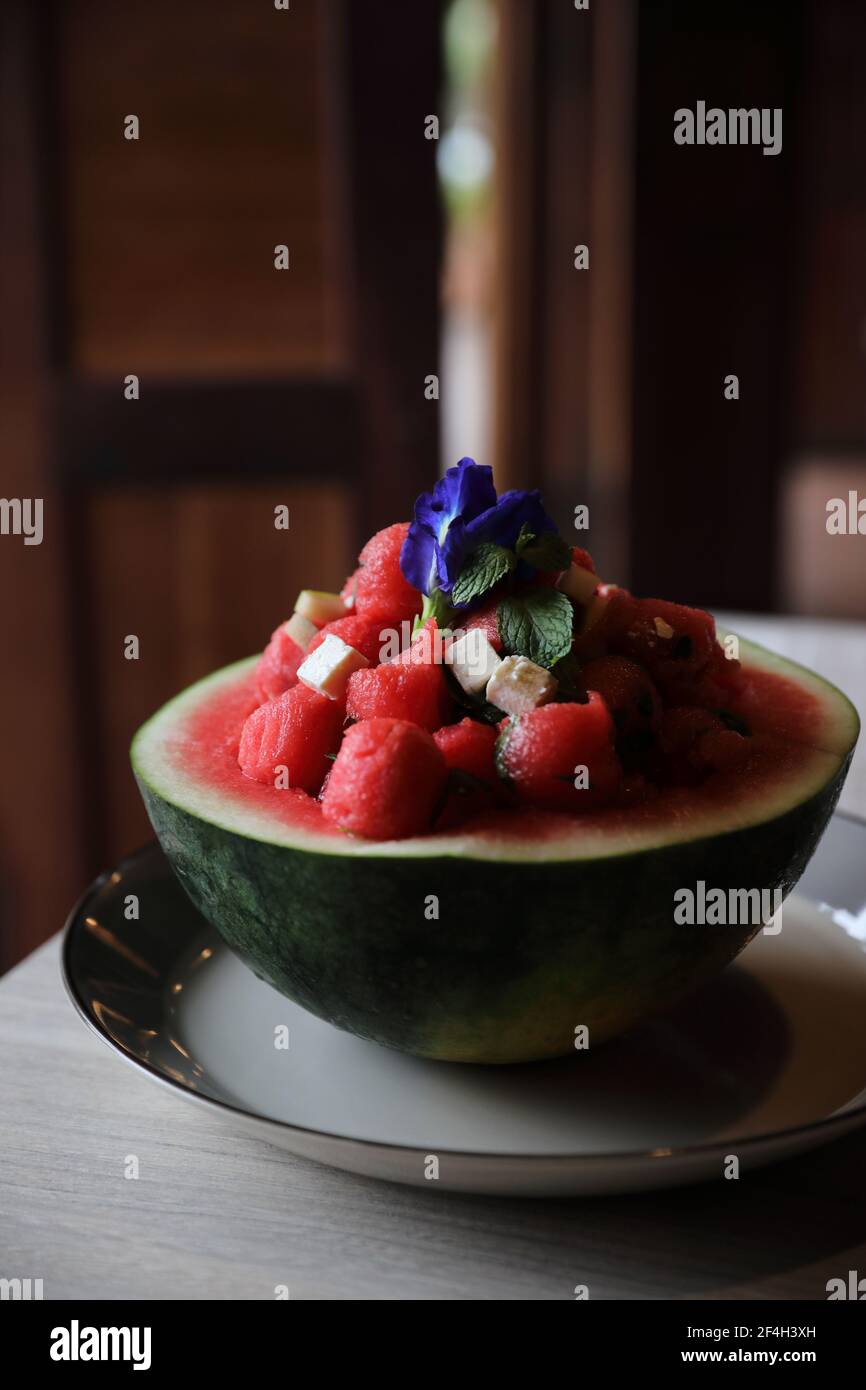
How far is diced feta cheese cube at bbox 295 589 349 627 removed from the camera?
4.26 ft

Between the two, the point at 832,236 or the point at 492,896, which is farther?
the point at 832,236

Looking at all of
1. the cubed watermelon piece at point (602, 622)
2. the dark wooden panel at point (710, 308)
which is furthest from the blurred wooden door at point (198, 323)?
the cubed watermelon piece at point (602, 622)

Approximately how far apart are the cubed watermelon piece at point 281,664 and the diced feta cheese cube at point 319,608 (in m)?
0.03

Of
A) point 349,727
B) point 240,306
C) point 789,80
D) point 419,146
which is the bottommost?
point 349,727

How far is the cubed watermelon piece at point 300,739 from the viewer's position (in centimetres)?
115

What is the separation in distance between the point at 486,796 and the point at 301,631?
1.03 feet

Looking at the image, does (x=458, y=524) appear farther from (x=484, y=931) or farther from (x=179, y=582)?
(x=179, y=582)

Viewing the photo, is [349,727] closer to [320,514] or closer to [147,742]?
[147,742]

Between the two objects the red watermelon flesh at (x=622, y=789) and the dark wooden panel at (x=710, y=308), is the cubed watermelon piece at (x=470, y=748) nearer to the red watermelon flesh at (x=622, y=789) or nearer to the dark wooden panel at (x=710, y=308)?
the red watermelon flesh at (x=622, y=789)

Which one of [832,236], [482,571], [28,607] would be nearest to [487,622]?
[482,571]

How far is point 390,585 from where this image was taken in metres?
1.26
